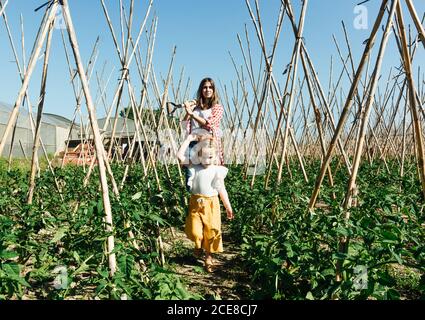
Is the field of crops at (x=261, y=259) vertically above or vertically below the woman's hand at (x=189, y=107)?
below

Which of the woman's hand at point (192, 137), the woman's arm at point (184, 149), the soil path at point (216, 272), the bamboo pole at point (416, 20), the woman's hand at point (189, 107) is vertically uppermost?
the bamboo pole at point (416, 20)

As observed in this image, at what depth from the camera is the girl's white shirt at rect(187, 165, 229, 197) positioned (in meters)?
2.91

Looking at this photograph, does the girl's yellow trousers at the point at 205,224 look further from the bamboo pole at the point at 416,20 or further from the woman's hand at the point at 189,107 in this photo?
the bamboo pole at the point at 416,20

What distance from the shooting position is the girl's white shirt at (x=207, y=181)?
9.53 ft

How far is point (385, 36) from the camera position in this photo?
201 cm

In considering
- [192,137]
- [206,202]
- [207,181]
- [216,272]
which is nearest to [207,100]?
[192,137]

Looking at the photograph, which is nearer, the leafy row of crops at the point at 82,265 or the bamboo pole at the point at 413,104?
the leafy row of crops at the point at 82,265

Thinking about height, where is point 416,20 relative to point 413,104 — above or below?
above

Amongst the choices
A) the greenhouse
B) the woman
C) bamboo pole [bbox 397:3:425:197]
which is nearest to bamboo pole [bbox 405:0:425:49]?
bamboo pole [bbox 397:3:425:197]

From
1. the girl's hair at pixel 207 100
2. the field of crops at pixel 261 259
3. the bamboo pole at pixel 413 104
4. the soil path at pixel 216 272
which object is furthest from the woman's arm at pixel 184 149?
the bamboo pole at pixel 413 104

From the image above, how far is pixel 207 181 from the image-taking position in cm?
291

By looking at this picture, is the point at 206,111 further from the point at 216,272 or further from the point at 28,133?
the point at 28,133
